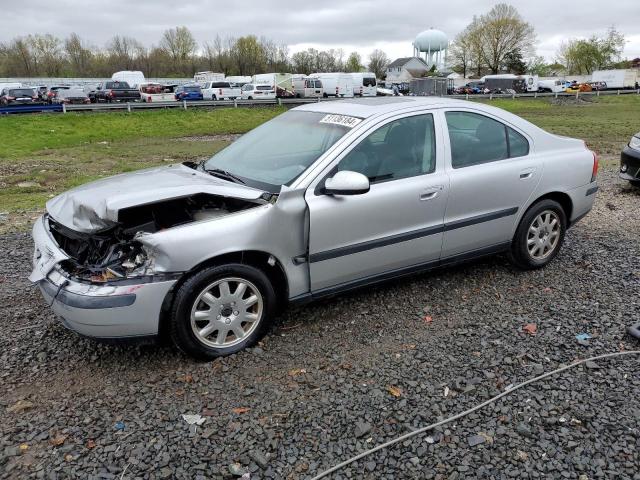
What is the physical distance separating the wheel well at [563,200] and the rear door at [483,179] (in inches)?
10.9

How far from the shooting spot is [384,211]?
3.78 meters

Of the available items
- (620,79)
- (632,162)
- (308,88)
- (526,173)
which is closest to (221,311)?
(526,173)

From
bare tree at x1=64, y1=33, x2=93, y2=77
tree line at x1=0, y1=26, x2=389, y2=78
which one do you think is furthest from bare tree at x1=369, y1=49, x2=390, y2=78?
bare tree at x1=64, y1=33, x2=93, y2=77

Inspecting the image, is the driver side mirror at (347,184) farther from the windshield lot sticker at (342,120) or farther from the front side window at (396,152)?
the windshield lot sticker at (342,120)

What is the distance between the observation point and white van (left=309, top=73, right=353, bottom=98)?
43375 millimetres

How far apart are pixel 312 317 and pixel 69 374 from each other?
1755 mm

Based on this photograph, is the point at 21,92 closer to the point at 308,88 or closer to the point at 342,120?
the point at 308,88

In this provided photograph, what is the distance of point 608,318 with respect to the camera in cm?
396

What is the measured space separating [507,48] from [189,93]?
2894 inches

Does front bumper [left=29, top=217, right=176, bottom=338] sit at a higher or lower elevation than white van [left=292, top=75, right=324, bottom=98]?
lower

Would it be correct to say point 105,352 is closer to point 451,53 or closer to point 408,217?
point 408,217

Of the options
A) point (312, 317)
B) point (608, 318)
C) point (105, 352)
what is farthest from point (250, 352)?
point (608, 318)

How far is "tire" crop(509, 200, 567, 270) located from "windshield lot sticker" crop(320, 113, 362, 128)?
1.89 m

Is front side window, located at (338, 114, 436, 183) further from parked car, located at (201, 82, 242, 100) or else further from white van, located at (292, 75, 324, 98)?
white van, located at (292, 75, 324, 98)
